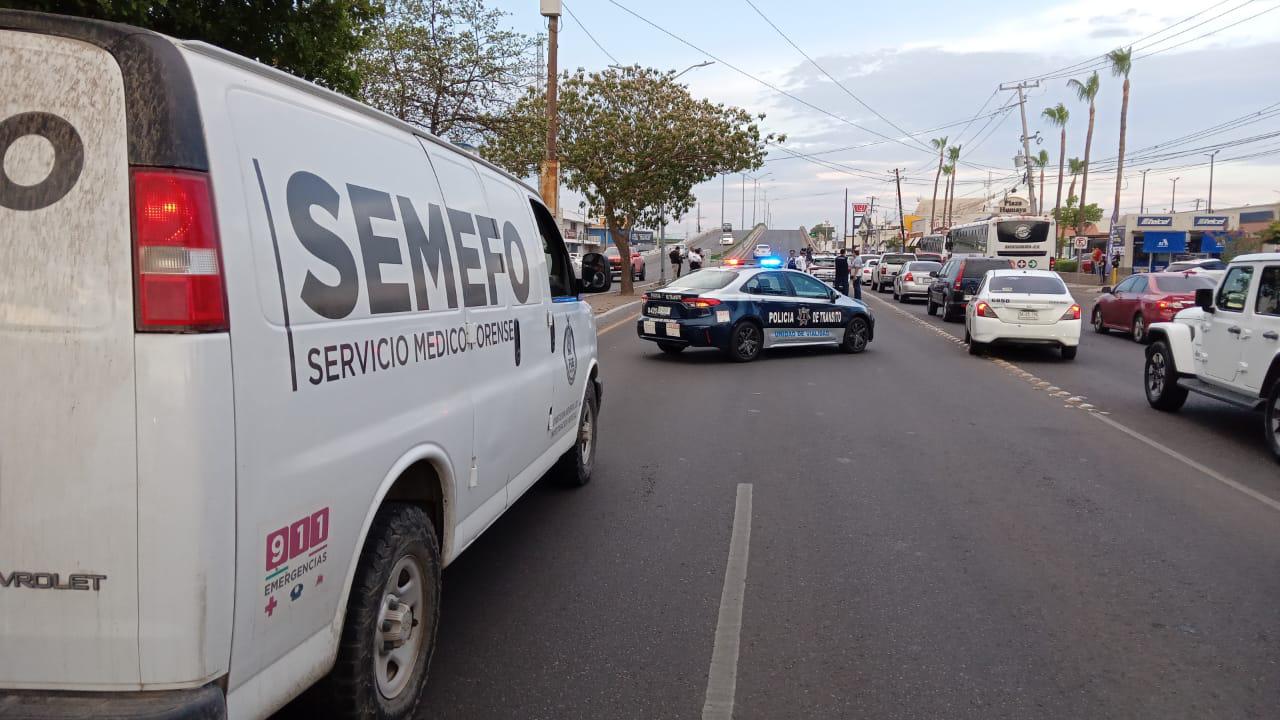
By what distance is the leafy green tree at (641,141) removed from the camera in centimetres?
3497

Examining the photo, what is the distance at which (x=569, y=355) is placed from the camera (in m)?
6.18

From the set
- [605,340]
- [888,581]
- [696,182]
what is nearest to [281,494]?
[888,581]

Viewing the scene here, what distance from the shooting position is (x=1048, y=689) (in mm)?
3836

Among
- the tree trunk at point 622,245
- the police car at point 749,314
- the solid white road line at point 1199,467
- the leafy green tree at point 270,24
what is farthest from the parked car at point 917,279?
the leafy green tree at point 270,24

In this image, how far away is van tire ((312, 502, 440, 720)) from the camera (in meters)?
3.03

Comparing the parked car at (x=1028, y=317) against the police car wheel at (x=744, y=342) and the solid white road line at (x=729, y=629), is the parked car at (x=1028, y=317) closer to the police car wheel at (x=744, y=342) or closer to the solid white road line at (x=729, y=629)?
the police car wheel at (x=744, y=342)

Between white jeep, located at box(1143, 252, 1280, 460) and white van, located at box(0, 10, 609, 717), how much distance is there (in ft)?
27.0

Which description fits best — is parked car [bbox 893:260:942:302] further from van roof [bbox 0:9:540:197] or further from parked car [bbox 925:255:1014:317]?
van roof [bbox 0:9:540:197]

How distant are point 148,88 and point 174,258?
16.7 inches

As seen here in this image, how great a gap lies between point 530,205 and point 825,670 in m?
3.19

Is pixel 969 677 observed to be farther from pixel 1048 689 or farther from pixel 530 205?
pixel 530 205

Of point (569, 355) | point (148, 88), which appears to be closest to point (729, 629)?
point (569, 355)

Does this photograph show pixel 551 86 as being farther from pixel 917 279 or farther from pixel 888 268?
pixel 888 268

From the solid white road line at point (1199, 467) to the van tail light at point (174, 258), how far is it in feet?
23.0
